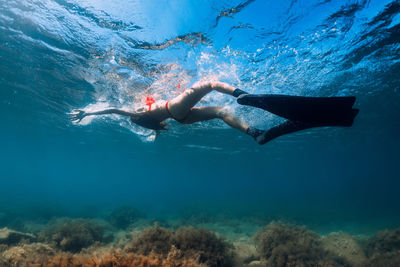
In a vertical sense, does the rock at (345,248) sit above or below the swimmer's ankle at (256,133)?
below

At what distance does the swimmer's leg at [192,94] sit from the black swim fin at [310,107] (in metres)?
1.11

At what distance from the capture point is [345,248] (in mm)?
9602

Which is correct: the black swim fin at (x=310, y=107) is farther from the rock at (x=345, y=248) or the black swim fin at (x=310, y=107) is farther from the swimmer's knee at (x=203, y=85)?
the rock at (x=345, y=248)

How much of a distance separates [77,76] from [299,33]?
43.5ft

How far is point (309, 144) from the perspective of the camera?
31.7 metres

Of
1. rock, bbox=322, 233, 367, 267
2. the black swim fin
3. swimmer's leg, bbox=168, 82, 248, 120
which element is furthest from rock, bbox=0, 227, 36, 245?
rock, bbox=322, 233, 367, 267

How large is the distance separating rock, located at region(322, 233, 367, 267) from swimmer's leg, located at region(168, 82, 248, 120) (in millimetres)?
9333

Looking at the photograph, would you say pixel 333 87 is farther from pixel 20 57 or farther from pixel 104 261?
pixel 20 57

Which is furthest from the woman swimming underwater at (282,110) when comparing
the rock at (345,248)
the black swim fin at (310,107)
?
the rock at (345,248)

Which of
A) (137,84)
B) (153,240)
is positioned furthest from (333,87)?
(153,240)

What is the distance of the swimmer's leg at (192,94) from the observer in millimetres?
4953

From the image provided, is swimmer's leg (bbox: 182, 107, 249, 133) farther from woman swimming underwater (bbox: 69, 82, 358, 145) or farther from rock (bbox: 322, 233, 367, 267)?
rock (bbox: 322, 233, 367, 267)

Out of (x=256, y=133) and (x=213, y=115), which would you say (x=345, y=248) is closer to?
(x=256, y=133)

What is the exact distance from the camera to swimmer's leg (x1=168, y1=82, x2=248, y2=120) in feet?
16.3
